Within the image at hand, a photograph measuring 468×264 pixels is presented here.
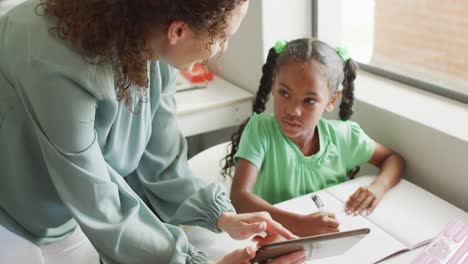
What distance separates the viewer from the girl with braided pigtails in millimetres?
1293

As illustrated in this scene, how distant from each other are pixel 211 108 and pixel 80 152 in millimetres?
1147

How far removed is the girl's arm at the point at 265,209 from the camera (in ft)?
3.65

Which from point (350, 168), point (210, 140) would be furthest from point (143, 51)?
point (210, 140)

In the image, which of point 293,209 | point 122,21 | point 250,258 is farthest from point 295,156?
point 122,21

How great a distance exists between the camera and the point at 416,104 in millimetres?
1499

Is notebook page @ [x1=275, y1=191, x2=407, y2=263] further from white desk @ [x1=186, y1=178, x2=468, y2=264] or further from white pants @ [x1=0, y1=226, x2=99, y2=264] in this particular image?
white pants @ [x1=0, y1=226, x2=99, y2=264]

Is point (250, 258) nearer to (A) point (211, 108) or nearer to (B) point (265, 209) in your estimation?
(B) point (265, 209)

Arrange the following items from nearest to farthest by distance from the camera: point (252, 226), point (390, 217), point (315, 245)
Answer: point (315, 245) < point (252, 226) < point (390, 217)

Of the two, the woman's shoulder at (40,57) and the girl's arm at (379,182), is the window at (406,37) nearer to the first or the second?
the girl's arm at (379,182)

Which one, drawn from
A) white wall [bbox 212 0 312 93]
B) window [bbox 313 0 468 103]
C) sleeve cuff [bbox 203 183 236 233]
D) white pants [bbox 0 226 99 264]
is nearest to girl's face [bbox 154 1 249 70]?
sleeve cuff [bbox 203 183 236 233]

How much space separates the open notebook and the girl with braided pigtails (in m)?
0.03

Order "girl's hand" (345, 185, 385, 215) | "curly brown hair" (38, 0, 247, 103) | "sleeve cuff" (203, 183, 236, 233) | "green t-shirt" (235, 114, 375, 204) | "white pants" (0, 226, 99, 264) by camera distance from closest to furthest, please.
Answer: "curly brown hair" (38, 0, 247, 103)
"white pants" (0, 226, 99, 264)
"sleeve cuff" (203, 183, 236, 233)
"girl's hand" (345, 185, 385, 215)
"green t-shirt" (235, 114, 375, 204)

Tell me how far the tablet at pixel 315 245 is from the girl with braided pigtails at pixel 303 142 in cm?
31

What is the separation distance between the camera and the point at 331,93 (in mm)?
1350
